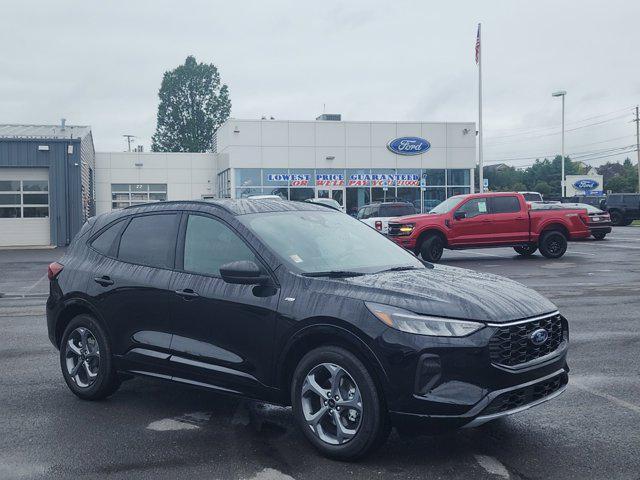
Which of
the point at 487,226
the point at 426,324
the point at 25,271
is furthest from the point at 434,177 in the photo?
the point at 426,324

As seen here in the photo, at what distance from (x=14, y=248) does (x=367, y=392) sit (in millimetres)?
28118

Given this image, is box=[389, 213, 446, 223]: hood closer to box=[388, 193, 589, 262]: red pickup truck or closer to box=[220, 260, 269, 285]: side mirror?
Answer: box=[388, 193, 589, 262]: red pickup truck

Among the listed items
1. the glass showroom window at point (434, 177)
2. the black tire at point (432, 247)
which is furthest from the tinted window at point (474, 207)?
the glass showroom window at point (434, 177)

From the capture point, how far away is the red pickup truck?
20.4m

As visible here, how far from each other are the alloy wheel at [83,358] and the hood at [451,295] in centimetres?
251

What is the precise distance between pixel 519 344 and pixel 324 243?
171cm

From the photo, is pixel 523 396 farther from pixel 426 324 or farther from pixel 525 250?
pixel 525 250

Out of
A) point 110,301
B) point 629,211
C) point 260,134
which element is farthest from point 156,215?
point 629,211

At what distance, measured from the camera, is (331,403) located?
4750 mm

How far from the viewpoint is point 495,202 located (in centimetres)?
2095

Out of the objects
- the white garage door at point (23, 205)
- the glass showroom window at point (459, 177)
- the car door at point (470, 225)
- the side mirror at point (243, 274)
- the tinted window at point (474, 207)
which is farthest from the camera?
the glass showroom window at point (459, 177)

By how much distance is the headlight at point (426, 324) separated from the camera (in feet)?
14.6

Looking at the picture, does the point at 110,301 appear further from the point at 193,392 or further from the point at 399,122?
the point at 399,122

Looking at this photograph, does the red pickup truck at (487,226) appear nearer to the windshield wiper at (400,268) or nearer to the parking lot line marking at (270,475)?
the windshield wiper at (400,268)
